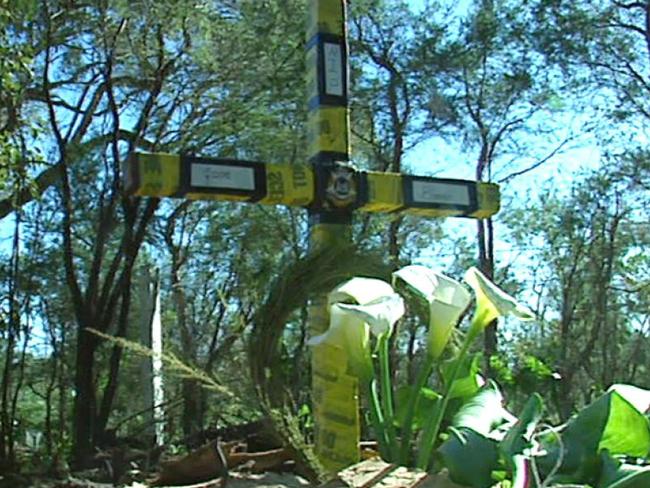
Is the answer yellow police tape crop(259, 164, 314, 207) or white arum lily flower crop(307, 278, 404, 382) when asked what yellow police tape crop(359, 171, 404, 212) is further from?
white arum lily flower crop(307, 278, 404, 382)

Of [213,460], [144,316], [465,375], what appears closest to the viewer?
[465,375]

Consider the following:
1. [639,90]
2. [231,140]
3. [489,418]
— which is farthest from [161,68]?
[489,418]

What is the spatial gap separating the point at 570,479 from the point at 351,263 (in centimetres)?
92

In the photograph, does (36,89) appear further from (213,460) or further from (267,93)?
(213,460)

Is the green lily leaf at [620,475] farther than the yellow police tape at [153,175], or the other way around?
the yellow police tape at [153,175]

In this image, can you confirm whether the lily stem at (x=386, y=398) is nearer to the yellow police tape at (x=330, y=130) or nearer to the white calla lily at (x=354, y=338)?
the white calla lily at (x=354, y=338)

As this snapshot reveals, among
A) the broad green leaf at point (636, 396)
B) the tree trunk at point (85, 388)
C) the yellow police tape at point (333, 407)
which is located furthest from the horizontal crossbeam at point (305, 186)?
the tree trunk at point (85, 388)

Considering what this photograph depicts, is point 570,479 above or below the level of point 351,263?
below

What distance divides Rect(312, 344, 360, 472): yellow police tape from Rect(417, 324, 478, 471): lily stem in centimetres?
81

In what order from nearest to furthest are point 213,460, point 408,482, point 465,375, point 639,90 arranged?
point 408,482 < point 465,375 < point 213,460 < point 639,90

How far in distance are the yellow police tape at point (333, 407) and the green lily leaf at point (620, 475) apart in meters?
1.19

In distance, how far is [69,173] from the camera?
6.89 meters

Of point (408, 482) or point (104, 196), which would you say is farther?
point (104, 196)

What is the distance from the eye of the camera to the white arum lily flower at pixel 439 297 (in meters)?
1.16
